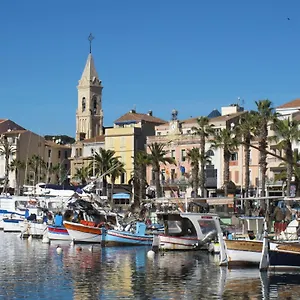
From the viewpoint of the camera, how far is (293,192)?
7588 centimetres

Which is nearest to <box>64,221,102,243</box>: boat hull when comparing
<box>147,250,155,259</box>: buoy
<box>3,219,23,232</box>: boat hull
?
<box>147,250,155,259</box>: buoy

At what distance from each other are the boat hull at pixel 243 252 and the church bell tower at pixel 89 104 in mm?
116869

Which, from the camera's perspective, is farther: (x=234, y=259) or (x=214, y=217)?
(x=214, y=217)

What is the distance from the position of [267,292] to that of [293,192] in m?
43.8

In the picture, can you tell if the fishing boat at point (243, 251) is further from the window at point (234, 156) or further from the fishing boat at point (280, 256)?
the window at point (234, 156)

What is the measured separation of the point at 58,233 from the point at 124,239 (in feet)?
26.2

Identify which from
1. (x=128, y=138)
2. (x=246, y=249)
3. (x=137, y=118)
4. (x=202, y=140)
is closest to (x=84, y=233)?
(x=246, y=249)

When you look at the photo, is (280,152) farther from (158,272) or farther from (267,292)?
(267,292)

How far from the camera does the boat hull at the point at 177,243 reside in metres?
51.8

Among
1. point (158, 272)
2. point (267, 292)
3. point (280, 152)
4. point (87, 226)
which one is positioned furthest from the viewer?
point (280, 152)

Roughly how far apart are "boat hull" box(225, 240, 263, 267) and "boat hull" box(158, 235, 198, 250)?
11389mm

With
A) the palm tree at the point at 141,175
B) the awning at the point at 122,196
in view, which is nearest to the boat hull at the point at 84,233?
the palm tree at the point at 141,175

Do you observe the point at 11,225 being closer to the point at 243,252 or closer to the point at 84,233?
the point at 84,233

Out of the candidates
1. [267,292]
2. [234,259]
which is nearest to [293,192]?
[234,259]
